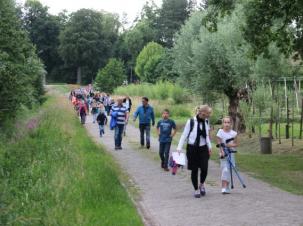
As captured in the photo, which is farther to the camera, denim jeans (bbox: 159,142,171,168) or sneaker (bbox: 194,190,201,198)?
denim jeans (bbox: 159,142,171,168)

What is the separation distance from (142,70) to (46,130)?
74.4 meters

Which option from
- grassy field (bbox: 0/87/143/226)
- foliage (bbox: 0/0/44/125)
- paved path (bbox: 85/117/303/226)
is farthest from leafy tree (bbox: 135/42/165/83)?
paved path (bbox: 85/117/303/226)

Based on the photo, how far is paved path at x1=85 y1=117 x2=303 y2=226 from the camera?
9984mm

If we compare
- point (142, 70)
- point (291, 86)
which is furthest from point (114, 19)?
point (291, 86)

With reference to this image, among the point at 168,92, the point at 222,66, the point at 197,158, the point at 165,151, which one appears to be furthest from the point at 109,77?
the point at 197,158

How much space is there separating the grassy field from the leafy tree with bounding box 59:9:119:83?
98665mm

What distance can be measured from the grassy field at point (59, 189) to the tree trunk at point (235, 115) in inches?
600

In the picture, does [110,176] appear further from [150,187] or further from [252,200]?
[252,200]

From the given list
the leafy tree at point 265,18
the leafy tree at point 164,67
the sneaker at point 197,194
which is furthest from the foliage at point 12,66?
the leafy tree at point 164,67

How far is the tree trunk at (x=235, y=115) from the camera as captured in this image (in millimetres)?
34500

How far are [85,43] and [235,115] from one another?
85.1 m

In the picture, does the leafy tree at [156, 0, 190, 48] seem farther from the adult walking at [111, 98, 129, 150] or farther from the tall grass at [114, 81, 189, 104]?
the adult walking at [111, 98, 129, 150]

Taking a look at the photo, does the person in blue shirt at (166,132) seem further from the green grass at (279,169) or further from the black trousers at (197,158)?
the black trousers at (197,158)

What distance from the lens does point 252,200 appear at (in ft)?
38.8
